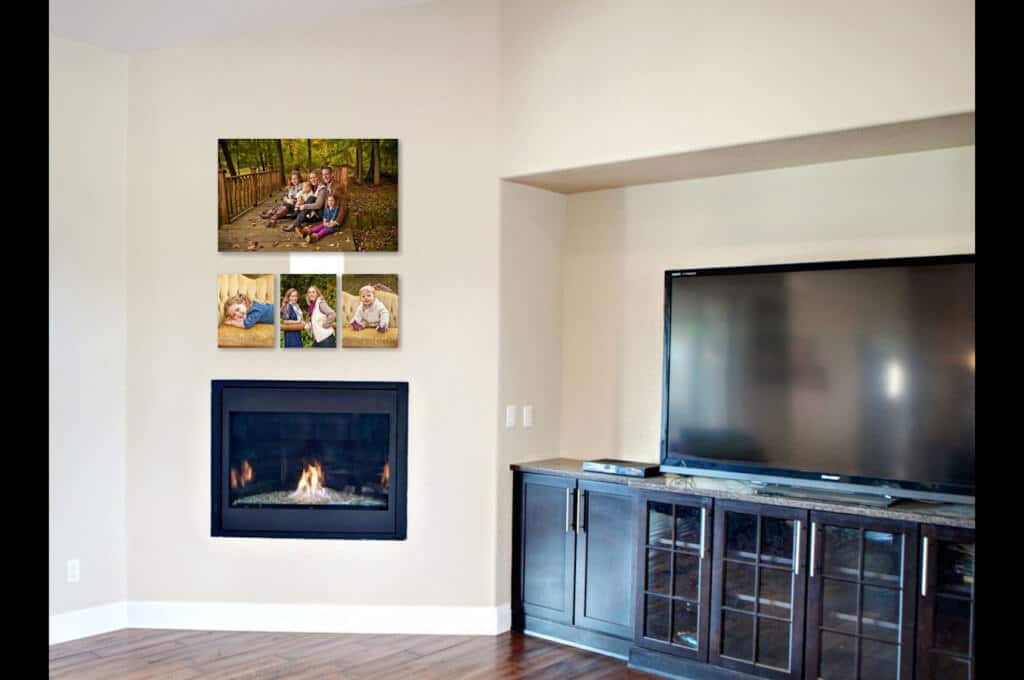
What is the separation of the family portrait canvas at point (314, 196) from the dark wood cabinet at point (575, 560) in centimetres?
156

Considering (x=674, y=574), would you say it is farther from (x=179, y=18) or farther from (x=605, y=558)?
(x=179, y=18)

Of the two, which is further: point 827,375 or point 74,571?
point 74,571

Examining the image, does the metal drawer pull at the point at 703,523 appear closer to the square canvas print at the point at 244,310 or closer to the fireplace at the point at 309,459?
the fireplace at the point at 309,459

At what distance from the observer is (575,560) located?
4.52 m

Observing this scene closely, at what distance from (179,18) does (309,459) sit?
2304 mm

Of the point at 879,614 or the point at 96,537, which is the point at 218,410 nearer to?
the point at 96,537

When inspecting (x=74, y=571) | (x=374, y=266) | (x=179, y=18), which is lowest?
(x=74, y=571)

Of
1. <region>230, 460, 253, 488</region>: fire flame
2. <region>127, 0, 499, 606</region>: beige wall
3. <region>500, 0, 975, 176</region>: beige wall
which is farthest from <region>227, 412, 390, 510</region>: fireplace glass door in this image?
<region>500, 0, 975, 176</region>: beige wall

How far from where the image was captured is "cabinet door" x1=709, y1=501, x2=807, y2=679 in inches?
143

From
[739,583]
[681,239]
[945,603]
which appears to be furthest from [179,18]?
[945,603]

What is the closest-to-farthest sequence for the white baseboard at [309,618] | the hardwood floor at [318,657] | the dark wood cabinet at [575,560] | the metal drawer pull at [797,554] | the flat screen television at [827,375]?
the flat screen television at [827,375] → the metal drawer pull at [797,554] → the hardwood floor at [318,657] → the dark wood cabinet at [575,560] → the white baseboard at [309,618]

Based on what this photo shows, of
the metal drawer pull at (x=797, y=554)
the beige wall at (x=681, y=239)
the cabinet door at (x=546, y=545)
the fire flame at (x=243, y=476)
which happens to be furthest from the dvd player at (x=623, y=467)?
the fire flame at (x=243, y=476)

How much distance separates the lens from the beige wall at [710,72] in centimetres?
325
